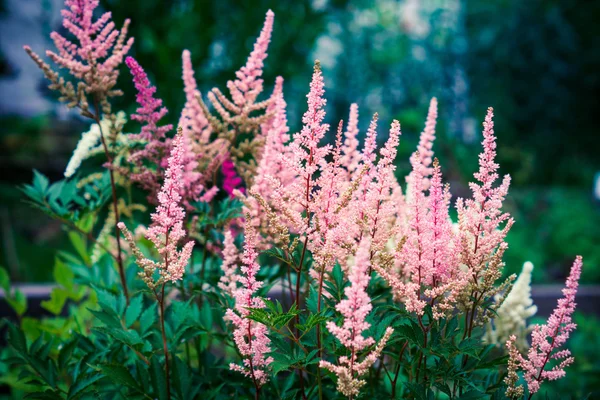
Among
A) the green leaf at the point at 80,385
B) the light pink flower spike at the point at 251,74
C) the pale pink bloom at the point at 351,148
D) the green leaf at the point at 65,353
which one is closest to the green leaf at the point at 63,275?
the green leaf at the point at 65,353

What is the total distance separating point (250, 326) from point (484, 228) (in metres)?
0.73

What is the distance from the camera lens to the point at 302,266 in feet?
6.15

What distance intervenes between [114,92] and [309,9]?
6290 mm

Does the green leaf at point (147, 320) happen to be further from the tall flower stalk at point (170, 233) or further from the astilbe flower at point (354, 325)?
the astilbe flower at point (354, 325)

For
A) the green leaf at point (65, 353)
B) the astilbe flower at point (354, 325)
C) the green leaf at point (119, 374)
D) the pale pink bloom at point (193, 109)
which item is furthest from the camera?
the pale pink bloom at point (193, 109)

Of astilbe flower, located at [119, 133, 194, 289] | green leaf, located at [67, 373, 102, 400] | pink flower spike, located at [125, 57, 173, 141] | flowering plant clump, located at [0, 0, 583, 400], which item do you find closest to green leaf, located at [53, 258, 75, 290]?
flowering plant clump, located at [0, 0, 583, 400]

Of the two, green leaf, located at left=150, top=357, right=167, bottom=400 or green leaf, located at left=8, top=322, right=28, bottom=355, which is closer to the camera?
green leaf, located at left=150, top=357, right=167, bottom=400

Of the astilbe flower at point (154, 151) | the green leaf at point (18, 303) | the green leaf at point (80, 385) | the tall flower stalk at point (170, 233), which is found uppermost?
the astilbe flower at point (154, 151)

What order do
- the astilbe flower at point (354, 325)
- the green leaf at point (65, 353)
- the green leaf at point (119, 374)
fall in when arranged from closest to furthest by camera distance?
the astilbe flower at point (354, 325) < the green leaf at point (119, 374) < the green leaf at point (65, 353)

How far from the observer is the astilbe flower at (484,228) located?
151 cm

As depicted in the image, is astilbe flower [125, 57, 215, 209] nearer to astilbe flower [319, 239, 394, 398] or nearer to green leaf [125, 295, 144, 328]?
green leaf [125, 295, 144, 328]

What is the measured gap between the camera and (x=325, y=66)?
443 inches

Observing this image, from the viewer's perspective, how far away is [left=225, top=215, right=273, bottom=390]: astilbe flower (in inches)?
57.9

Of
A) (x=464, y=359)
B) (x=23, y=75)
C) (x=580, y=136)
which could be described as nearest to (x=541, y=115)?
(x=580, y=136)
